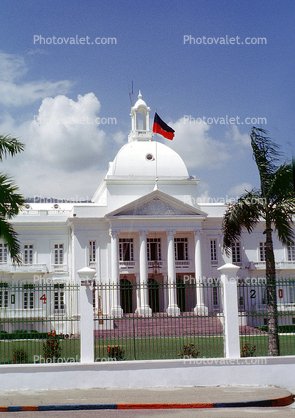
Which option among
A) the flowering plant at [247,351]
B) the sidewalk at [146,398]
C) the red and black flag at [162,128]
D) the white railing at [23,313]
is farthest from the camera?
the red and black flag at [162,128]

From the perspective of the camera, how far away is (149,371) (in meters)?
12.4

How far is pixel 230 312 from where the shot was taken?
13141 mm

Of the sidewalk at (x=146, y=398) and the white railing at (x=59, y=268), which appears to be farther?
the white railing at (x=59, y=268)

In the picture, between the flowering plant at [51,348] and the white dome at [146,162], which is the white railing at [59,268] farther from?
the flowering plant at [51,348]

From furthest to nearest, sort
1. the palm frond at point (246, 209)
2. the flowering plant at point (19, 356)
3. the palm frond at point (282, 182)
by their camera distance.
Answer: the palm frond at point (246, 209), the palm frond at point (282, 182), the flowering plant at point (19, 356)

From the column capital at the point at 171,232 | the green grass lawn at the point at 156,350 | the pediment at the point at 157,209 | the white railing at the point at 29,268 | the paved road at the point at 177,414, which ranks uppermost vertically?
the pediment at the point at 157,209

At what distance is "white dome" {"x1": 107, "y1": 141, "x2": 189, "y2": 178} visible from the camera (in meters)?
40.1

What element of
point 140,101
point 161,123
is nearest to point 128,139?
point 140,101

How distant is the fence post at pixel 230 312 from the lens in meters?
12.9

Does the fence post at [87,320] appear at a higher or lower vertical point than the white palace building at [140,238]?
lower

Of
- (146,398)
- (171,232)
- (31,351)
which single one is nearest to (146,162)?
(171,232)

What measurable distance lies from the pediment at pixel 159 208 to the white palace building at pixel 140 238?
0.07 meters

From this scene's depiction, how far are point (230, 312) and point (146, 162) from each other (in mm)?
28275

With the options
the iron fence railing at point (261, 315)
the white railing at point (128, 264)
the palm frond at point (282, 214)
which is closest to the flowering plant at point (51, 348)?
the iron fence railing at point (261, 315)
